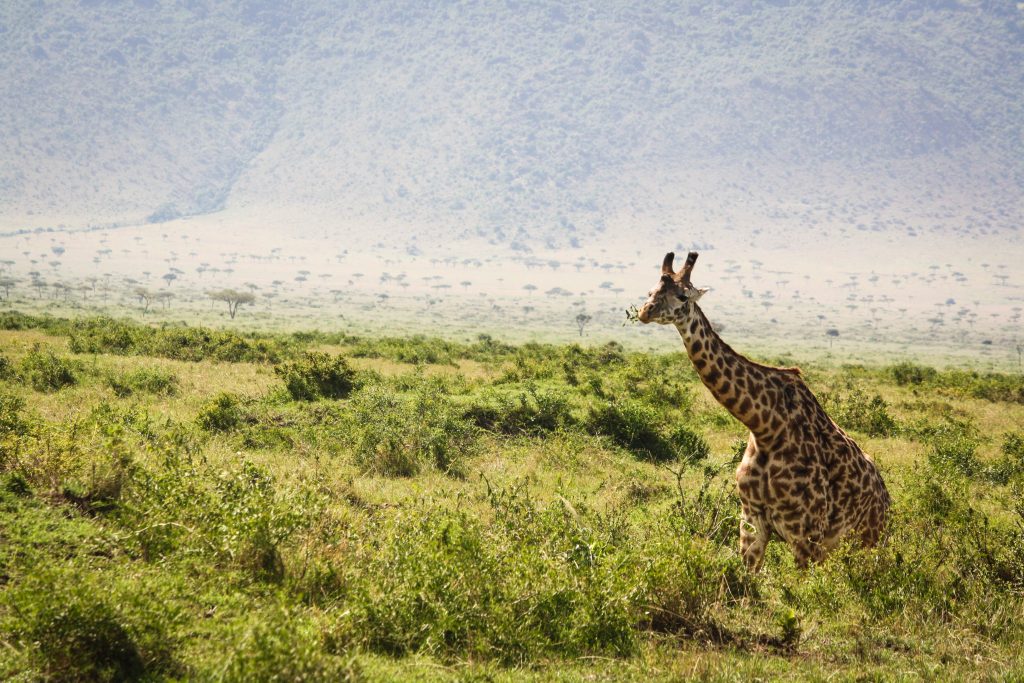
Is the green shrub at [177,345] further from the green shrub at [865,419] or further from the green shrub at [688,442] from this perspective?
the green shrub at [865,419]

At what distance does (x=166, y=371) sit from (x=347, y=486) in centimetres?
1094

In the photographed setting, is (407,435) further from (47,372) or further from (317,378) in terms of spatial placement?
(47,372)

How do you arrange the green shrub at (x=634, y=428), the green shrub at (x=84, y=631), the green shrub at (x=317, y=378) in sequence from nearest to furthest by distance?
the green shrub at (x=84, y=631)
the green shrub at (x=634, y=428)
the green shrub at (x=317, y=378)

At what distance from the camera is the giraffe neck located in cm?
801

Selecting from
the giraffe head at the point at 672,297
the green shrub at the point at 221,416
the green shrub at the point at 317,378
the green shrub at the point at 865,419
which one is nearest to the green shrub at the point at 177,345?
the green shrub at the point at 317,378

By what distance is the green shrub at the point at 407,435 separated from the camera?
13.4 metres

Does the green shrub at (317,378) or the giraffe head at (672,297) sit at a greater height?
the giraffe head at (672,297)

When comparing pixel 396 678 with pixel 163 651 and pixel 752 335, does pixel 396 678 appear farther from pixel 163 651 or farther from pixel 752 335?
pixel 752 335

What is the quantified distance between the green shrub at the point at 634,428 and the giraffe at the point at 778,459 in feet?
24.2

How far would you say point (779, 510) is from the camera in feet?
26.5

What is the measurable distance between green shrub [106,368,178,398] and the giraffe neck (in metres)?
14.0

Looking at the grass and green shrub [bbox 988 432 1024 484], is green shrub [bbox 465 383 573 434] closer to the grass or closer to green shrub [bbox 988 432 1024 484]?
the grass

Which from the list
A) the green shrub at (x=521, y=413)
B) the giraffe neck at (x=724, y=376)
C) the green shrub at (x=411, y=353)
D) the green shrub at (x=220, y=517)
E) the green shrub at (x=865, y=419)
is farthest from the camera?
the green shrub at (x=411, y=353)

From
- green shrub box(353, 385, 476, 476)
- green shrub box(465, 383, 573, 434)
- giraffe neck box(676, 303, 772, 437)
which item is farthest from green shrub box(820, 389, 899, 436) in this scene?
giraffe neck box(676, 303, 772, 437)
